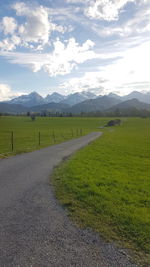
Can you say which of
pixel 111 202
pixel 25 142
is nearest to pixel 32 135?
pixel 25 142

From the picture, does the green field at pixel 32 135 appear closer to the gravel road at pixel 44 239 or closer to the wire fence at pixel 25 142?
the wire fence at pixel 25 142

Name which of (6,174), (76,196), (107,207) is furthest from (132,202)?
(6,174)

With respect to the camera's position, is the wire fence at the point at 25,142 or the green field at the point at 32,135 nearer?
the wire fence at the point at 25,142

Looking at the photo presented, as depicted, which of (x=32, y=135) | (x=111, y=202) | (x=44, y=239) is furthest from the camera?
(x=32, y=135)

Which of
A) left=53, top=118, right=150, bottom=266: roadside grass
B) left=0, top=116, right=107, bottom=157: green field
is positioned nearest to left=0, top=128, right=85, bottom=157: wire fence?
left=0, top=116, right=107, bottom=157: green field

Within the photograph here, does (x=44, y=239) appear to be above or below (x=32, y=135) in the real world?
above

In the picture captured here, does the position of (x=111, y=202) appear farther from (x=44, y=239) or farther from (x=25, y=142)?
(x=25, y=142)

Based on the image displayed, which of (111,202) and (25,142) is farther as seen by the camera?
(25,142)

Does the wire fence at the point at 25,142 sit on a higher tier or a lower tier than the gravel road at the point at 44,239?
lower

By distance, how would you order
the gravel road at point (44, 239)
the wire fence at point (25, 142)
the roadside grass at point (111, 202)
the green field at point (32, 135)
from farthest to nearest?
1. the green field at point (32, 135)
2. the wire fence at point (25, 142)
3. the roadside grass at point (111, 202)
4. the gravel road at point (44, 239)

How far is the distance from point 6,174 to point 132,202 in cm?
727

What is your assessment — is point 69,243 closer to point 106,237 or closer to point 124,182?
point 106,237

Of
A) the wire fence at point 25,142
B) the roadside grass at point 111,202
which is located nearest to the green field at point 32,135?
the wire fence at point 25,142

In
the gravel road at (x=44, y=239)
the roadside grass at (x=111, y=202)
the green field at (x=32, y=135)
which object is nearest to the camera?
the gravel road at (x=44, y=239)
